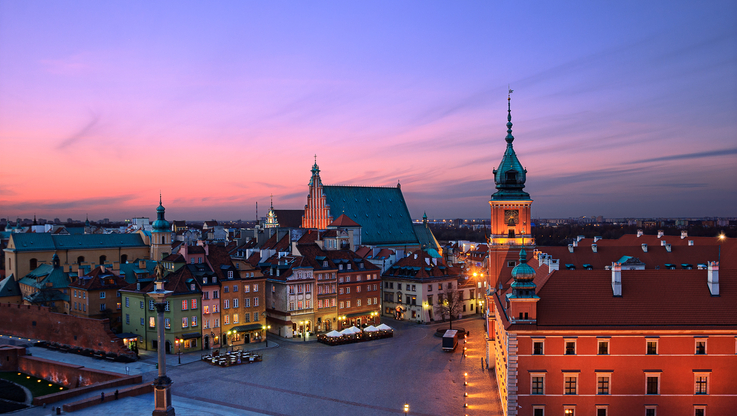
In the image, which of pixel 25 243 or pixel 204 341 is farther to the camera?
pixel 25 243

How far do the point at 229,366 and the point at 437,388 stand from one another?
20479 mm

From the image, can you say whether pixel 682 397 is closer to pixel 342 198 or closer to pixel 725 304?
pixel 725 304

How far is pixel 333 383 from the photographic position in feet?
155

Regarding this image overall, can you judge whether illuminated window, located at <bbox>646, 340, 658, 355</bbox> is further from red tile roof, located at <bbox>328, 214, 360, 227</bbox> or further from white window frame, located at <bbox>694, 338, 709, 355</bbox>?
red tile roof, located at <bbox>328, 214, 360, 227</bbox>

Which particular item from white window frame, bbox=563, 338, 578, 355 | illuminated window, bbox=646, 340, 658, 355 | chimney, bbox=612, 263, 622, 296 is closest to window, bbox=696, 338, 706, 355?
illuminated window, bbox=646, 340, 658, 355

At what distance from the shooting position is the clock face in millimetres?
62844

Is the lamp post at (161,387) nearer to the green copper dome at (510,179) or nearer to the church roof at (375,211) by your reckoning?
the green copper dome at (510,179)

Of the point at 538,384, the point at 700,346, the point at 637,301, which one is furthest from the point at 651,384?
the point at 538,384

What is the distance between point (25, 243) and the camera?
86.0 metres

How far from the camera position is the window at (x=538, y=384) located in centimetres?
3594

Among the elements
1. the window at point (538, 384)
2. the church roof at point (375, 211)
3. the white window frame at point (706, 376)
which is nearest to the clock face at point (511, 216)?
the window at point (538, 384)

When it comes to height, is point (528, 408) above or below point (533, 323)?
below

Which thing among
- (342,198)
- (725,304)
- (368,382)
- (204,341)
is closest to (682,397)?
(725,304)

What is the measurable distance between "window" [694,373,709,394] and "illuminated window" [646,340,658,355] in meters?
2.83
